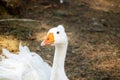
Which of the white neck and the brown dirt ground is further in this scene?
the brown dirt ground

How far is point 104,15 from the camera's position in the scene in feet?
24.0

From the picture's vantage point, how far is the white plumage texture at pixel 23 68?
4.04m

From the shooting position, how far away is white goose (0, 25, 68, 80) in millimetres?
3609

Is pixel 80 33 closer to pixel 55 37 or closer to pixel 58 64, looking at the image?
pixel 58 64

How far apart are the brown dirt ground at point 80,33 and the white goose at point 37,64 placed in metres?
0.82

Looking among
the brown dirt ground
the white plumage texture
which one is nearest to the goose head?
the white plumage texture

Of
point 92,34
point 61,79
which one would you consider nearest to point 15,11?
point 92,34

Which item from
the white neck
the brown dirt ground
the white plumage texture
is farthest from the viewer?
the brown dirt ground

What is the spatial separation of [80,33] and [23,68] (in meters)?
2.43

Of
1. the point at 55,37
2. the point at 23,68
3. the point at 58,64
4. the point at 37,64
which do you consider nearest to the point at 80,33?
the point at 37,64

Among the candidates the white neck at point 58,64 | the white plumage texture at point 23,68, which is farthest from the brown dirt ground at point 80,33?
the white neck at point 58,64

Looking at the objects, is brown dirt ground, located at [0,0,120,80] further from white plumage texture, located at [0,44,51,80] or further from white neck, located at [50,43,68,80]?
white neck, located at [50,43,68,80]

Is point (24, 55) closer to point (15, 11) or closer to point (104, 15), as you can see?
point (15, 11)

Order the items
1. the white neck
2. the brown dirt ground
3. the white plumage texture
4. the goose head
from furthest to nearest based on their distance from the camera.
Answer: the brown dirt ground < the white plumage texture < the white neck < the goose head
